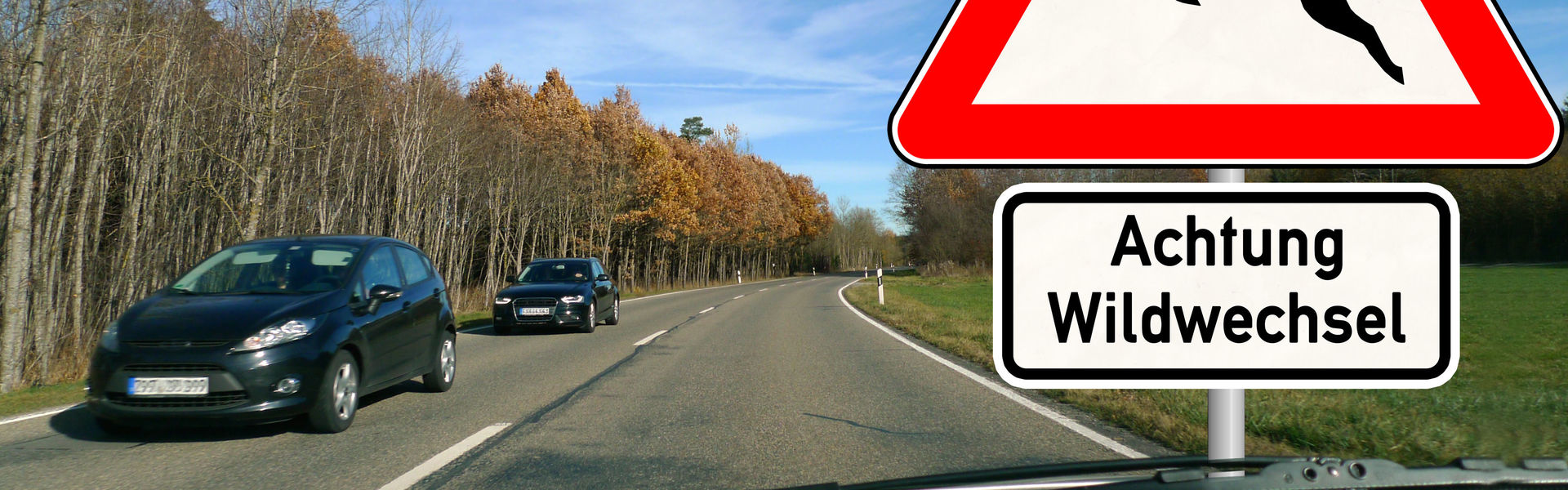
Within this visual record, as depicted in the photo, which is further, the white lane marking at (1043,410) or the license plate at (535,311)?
the license plate at (535,311)

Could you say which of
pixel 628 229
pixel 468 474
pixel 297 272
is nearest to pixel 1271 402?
pixel 468 474

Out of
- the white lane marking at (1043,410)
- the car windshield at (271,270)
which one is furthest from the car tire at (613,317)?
the car windshield at (271,270)

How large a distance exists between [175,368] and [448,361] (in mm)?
2942

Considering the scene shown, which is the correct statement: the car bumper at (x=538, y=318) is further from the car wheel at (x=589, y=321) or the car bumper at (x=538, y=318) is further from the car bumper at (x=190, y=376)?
the car bumper at (x=190, y=376)

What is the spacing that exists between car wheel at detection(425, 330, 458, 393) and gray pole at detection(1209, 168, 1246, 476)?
790 cm

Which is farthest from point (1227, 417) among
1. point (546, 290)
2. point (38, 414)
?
point (546, 290)

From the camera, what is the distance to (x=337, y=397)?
6.58m

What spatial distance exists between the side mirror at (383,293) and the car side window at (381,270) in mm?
53

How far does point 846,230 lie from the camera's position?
116938 mm

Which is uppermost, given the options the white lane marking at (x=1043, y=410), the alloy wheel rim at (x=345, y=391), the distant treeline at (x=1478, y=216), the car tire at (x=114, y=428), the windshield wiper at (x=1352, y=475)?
the distant treeline at (x=1478, y=216)

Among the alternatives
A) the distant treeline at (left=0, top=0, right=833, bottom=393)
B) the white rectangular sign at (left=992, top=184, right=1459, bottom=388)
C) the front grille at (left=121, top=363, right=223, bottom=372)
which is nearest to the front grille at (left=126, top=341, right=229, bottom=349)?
the front grille at (left=121, top=363, right=223, bottom=372)

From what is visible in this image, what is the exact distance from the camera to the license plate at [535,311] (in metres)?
15.4

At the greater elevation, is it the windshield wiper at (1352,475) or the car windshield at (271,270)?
the car windshield at (271,270)

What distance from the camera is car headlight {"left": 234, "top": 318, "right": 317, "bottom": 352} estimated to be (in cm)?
611
